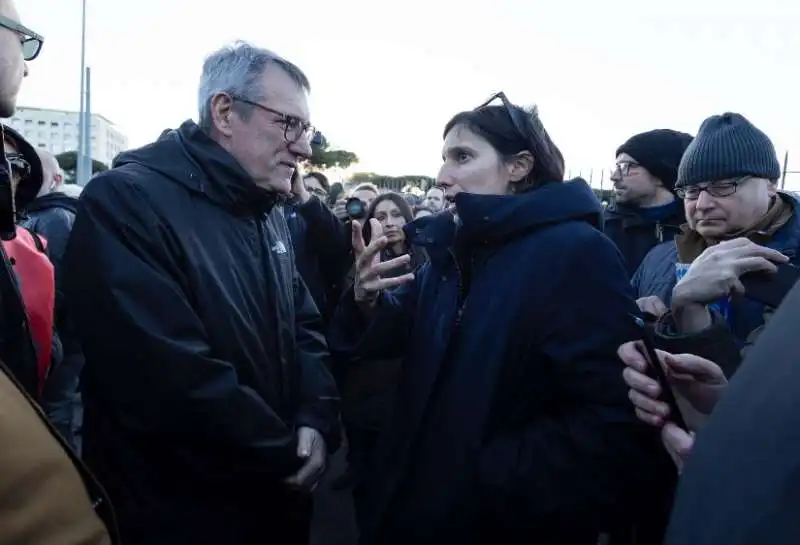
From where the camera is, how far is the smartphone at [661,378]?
1.39m

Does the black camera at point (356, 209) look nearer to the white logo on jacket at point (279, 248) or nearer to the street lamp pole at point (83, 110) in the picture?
the white logo on jacket at point (279, 248)

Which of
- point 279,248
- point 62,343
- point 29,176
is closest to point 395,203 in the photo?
point 62,343

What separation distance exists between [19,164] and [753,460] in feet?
8.21

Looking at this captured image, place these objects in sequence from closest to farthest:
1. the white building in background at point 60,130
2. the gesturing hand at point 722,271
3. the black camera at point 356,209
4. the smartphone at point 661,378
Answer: the smartphone at point 661,378
the gesturing hand at point 722,271
the black camera at point 356,209
the white building in background at point 60,130

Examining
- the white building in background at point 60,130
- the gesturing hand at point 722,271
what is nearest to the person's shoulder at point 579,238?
the gesturing hand at point 722,271

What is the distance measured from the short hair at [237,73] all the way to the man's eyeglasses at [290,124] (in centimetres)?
2

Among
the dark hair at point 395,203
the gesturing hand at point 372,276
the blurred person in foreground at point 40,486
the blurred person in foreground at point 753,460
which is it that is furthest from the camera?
the dark hair at point 395,203

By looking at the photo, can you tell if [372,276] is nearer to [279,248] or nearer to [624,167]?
[279,248]

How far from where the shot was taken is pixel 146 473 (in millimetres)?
1875

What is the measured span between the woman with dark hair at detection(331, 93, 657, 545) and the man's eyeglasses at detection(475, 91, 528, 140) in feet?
0.06

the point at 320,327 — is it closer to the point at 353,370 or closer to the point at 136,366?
the point at 353,370

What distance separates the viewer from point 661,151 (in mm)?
3777

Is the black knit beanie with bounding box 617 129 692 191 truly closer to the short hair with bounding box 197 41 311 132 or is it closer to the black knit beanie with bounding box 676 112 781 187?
the black knit beanie with bounding box 676 112 781 187

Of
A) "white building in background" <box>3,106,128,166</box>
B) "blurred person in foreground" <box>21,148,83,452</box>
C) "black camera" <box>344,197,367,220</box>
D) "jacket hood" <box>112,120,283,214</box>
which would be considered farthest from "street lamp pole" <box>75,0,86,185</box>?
"white building in background" <box>3,106,128,166</box>
